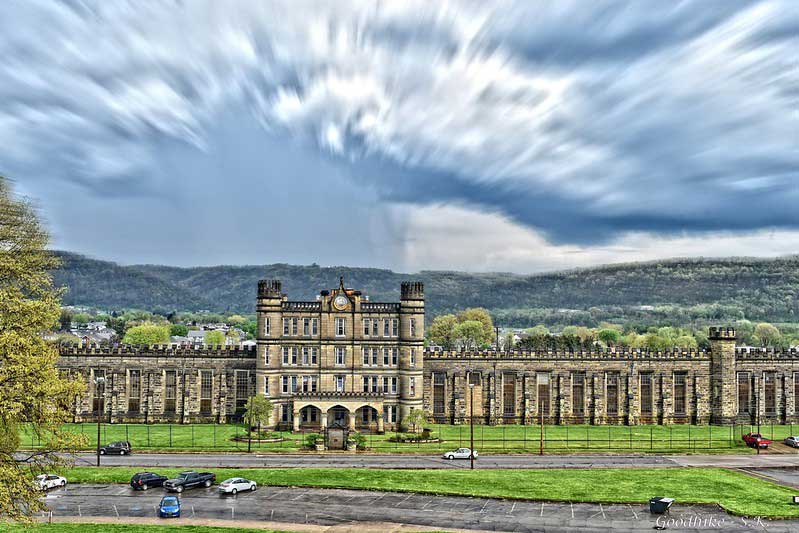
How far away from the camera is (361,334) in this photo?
87000 millimetres

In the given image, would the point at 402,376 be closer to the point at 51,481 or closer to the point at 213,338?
the point at 51,481

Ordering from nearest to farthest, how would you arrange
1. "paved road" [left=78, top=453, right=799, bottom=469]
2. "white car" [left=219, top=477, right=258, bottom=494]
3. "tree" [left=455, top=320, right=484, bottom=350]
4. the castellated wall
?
"white car" [left=219, top=477, right=258, bottom=494], "paved road" [left=78, top=453, right=799, bottom=469], the castellated wall, "tree" [left=455, top=320, right=484, bottom=350]

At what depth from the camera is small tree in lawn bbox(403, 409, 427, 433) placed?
259 ft

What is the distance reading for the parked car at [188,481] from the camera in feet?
176

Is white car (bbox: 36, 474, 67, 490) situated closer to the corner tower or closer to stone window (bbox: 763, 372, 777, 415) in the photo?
the corner tower

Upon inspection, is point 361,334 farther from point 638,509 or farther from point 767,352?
point 767,352

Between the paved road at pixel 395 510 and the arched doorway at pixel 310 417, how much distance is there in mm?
30002

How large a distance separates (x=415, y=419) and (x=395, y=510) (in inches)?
1180

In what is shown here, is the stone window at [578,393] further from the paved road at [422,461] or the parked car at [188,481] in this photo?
the parked car at [188,481]

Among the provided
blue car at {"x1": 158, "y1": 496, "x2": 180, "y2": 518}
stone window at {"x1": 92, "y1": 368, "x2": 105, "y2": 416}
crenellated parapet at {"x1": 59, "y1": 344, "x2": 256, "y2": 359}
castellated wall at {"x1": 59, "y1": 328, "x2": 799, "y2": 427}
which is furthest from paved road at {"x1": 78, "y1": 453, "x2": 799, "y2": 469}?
stone window at {"x1": 92, "y1": 368, "x2": 105, "y2": 416}

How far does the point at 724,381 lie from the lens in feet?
297

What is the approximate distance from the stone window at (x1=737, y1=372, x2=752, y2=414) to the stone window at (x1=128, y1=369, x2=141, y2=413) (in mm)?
76904

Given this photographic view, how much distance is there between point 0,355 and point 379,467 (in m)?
38.5

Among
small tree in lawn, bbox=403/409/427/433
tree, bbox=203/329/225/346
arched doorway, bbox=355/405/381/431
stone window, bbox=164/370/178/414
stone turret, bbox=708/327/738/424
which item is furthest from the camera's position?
tree, bbox=203/329/225/346
